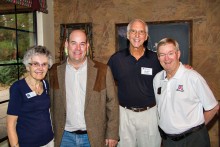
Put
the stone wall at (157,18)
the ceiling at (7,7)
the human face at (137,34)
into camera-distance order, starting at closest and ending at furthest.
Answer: the human face at (137,34)
the ceiling at (7,7)
the stone wall at (157,18)

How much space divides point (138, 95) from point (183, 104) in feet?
1.71

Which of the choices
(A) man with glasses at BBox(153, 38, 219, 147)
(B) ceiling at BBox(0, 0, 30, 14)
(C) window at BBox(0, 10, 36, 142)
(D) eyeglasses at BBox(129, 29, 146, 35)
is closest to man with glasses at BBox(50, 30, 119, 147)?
(A) man with glasses at BBox(153, 38, 219, 147)

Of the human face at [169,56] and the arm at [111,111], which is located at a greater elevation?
the human face at [169,56]

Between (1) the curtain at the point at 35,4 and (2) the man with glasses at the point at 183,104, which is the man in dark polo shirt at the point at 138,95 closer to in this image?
(2) the man with glasses at the point at 183,104

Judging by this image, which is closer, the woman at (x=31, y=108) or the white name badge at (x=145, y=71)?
the woman at (x=31, y=108)

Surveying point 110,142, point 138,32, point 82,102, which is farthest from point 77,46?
point 110,142

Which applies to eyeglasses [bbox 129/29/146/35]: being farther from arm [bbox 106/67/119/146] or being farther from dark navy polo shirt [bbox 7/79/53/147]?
dark navy polo shirt [bbox 7/79/53/147]

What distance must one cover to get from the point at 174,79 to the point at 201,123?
43 cm

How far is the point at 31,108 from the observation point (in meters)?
1.87

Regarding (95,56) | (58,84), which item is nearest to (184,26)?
(95,56)

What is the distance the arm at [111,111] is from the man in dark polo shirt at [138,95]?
1.24 feet

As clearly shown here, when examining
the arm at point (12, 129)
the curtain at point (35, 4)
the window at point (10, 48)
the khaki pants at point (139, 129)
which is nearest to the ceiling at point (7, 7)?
the window at point (10, 48)

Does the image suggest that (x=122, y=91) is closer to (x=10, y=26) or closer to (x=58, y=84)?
(x=58, y=84)

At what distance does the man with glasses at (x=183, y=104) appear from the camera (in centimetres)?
200
